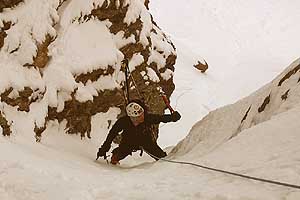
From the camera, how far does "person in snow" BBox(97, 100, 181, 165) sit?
729cm

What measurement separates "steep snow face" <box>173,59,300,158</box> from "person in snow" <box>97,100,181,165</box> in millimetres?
753

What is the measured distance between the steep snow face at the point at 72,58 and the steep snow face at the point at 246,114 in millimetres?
2153

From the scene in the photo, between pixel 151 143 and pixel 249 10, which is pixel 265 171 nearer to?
pixel 151 143

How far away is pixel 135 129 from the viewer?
755 centimetres

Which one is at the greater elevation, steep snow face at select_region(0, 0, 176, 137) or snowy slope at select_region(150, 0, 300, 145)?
snowy slope at select_region(150, 0, 300, 145)

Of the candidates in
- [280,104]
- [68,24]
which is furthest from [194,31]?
[280,104]

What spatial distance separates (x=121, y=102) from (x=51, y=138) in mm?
2564

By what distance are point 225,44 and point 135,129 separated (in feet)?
64.1

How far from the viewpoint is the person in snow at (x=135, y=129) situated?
23.9ft

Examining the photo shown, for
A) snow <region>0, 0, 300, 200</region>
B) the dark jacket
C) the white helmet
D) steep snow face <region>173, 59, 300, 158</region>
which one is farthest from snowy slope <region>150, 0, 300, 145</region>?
the white helmet

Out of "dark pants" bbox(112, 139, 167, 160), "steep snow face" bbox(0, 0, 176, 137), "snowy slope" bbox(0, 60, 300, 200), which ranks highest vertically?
"steep snow face" bbox(0, 0, 176, 137)

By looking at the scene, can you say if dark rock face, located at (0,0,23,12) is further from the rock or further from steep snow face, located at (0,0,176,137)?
the rock

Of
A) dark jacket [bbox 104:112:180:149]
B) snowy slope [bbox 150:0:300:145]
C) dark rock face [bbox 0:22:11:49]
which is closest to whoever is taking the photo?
dark rock face [bbox 0:22:11:49]

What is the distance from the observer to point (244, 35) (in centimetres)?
2719
